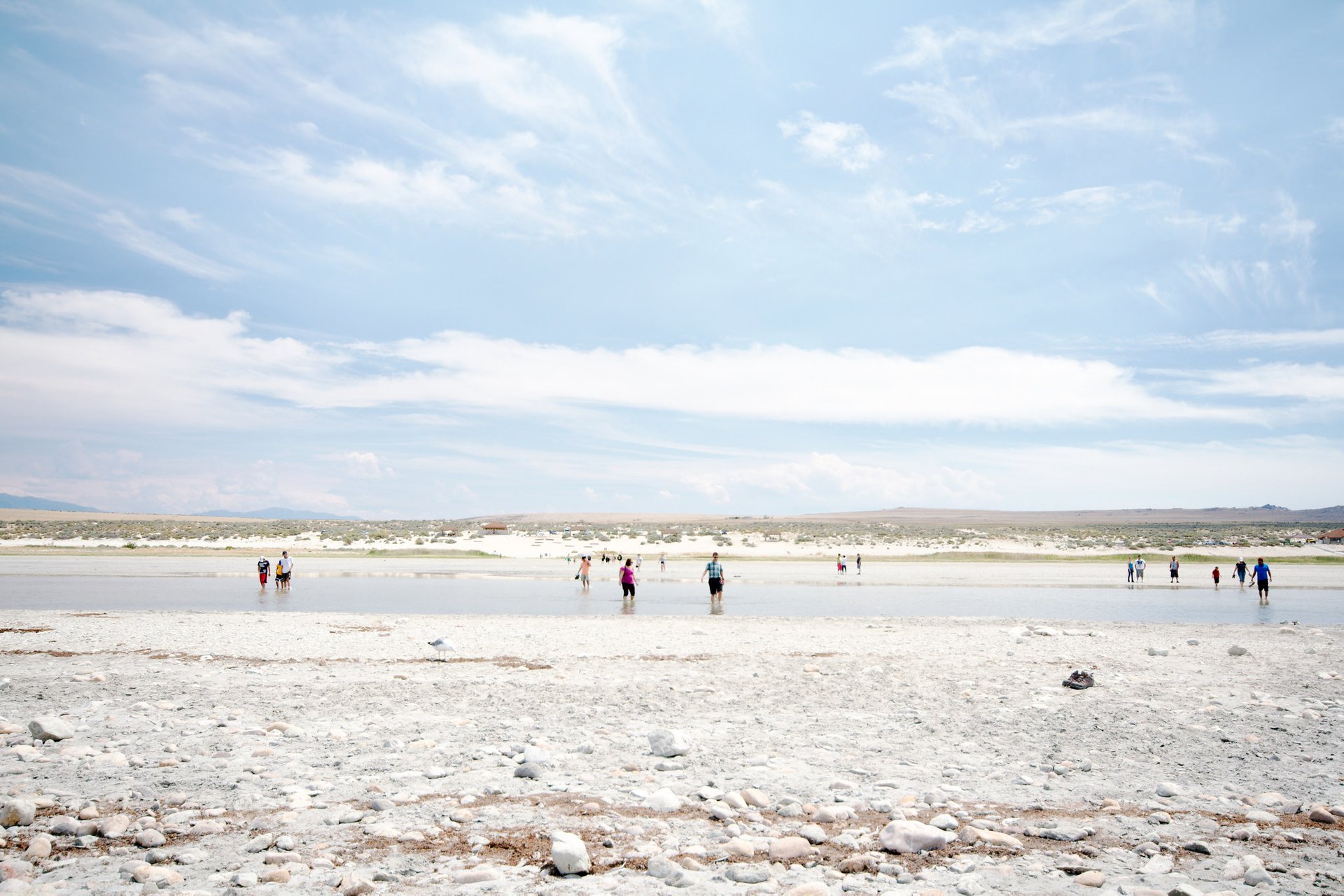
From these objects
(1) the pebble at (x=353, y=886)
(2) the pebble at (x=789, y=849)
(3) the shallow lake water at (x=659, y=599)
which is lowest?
(3) the shallow lake water at (x=659, y=599)

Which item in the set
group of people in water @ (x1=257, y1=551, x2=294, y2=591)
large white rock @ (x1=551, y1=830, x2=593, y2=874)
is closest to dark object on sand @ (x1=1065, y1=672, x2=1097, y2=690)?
large white rock @ (x1=551, y1=830, x2=593, y2=874)

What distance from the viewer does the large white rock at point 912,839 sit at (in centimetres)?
560

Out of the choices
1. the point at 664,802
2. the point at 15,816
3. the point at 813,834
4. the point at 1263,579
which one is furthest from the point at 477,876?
the point at 1263,579

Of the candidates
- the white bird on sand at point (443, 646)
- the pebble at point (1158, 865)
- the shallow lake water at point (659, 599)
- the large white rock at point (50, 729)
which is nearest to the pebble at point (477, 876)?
the pebble at point (1158, 865)

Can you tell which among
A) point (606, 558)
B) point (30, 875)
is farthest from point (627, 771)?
point (606, 558)

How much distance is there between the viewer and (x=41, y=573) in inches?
1671

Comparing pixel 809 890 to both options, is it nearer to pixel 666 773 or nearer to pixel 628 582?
pixel 666 773

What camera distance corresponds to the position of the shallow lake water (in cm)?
2712

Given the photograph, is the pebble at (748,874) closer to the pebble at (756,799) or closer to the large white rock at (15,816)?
the pebble at (756,799)

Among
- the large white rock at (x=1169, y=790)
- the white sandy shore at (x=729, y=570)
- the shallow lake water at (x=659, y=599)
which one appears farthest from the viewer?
the white sandy shore at (x=729, y=570)

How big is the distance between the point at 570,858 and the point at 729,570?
47.8 m

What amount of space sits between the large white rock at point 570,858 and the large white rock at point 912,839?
2.12 m

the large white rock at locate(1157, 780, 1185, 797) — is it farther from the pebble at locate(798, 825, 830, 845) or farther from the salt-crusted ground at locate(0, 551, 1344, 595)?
the salt-crusted ground at locate(0, 551, 1344, 595)

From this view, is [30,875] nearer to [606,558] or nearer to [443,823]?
[443,823]
